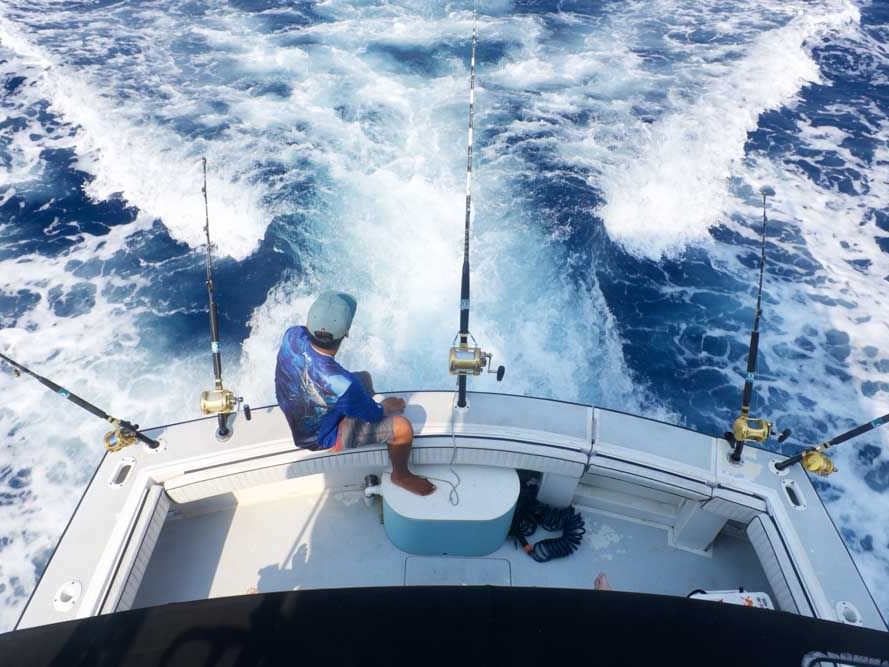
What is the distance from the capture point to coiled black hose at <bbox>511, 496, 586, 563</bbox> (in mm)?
2949

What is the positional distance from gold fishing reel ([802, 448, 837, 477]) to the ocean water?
2457 millimetres

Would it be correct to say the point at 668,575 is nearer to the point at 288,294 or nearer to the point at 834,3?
the point at 288,294

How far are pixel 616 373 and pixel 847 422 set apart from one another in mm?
2003

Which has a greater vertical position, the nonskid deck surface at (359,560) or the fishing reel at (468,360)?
the fishing reel at (468,360)

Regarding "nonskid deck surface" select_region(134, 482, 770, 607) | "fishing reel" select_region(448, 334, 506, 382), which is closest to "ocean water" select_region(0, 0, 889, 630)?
"nonskid deck surface" select_region(134, 482, 770, 607)

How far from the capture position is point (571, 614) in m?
1.59

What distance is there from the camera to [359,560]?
9.64 ft

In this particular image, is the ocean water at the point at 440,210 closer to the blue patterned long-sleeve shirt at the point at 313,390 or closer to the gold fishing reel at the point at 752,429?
the gold fishing reel at the point at 752,429

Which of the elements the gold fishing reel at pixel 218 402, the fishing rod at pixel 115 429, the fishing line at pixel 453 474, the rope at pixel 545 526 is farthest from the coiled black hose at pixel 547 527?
the fishing rod at pixel 115 429

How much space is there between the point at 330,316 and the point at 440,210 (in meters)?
4.41

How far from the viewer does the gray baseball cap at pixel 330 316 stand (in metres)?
2.47

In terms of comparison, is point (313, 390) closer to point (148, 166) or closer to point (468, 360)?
point (468, 360)

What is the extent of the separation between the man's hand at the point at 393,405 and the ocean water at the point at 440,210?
2.31m

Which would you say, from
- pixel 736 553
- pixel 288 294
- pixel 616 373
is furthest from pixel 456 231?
pixel 736 553
